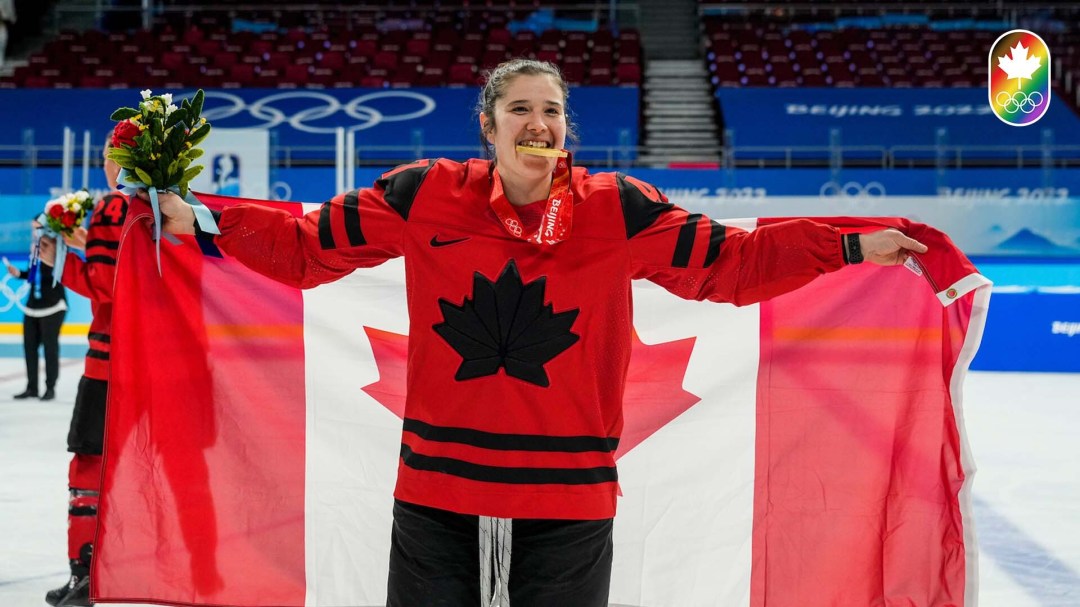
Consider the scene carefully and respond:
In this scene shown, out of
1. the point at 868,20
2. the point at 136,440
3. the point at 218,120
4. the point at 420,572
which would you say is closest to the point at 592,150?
the point at 218,120

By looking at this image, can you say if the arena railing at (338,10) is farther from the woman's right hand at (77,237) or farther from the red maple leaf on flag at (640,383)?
the red maple leaf on flag at (640,383)

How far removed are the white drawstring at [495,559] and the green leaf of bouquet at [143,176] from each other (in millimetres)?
1063

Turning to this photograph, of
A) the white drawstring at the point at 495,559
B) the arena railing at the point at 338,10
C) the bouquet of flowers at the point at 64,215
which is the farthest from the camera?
the arena railing at the point at 338,10

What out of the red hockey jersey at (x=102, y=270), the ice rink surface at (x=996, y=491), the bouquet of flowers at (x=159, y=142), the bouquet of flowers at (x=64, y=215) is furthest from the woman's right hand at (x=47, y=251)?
the bouquet of flowers at (x=159, y=142)

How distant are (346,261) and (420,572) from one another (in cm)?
67

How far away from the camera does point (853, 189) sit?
11.9 metres

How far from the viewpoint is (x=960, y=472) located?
2676mm

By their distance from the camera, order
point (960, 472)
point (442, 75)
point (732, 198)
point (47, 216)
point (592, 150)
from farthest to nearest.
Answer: point (442, 75), point (592, 150), point (732, 198), point (47, 216), point (960, 472)

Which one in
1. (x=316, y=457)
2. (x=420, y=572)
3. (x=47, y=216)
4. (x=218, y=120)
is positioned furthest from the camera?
(x=218, y=120)

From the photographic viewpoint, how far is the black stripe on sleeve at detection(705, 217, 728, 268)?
2119mm

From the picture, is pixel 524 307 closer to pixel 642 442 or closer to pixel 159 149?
pixel 159 149

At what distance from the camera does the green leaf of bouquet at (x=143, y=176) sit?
2281 mm

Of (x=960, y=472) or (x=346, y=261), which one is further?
(x=960, y=472)

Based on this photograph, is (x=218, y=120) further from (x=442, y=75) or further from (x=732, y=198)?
(x=732, y=198)
